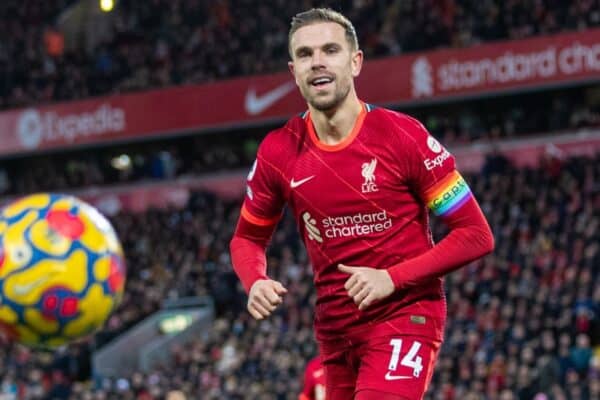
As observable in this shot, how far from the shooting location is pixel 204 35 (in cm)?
3322

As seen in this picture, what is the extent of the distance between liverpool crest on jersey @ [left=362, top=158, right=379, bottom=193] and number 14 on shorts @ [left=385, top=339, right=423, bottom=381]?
0.64 m

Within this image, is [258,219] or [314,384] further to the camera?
[314,384]

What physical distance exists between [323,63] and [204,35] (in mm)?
27828

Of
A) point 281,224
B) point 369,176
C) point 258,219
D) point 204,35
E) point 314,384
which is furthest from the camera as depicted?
point 204,35

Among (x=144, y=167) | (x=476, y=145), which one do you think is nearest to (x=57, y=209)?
(x=476, y=145)

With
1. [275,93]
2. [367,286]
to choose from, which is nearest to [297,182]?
[367,286]

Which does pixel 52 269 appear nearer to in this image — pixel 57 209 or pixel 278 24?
pixel 57 209

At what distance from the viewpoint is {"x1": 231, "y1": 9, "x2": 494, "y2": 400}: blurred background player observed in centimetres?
572

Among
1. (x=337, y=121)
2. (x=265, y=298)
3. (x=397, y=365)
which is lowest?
(x=397, y=365)

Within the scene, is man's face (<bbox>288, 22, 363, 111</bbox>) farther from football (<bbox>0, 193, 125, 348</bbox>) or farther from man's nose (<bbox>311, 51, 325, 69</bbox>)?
football (<bbox>0, 193, 125, 348</bbox>)

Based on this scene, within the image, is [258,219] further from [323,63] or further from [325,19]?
[325,19]

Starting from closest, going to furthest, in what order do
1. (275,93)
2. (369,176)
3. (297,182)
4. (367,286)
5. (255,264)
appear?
(367,286)
(369,176)
(297,182)
(255,264)
(275,93)

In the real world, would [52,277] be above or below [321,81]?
below

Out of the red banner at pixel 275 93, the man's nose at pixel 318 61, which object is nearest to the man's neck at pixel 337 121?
the man's nose at pixel 318 61
